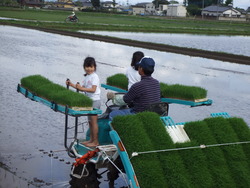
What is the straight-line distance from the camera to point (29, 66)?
19938 millimetres

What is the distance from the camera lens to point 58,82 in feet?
53.1

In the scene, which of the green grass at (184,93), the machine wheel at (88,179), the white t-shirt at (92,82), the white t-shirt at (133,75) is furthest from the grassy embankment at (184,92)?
the machine wheel at (88,179)

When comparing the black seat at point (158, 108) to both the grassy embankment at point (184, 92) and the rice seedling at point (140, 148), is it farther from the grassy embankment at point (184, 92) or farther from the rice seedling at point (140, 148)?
the grassy embankment at point (184, 92)

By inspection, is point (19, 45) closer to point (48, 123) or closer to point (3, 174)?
point (48, 123)

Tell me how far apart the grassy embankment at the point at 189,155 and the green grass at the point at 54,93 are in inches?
27.5

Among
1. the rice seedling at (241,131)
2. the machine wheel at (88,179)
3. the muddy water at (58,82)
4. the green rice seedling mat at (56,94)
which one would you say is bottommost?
the muddy water at (58,82)

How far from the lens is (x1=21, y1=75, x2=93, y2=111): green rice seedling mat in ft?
20.2

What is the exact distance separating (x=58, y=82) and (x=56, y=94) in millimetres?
9699

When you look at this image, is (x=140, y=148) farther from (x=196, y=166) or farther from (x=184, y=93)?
(x=184, y=93)

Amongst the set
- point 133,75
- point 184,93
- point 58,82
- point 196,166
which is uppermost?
point 133,75

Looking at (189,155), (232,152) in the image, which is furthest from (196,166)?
(232,152)

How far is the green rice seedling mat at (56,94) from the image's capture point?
20.2 ft

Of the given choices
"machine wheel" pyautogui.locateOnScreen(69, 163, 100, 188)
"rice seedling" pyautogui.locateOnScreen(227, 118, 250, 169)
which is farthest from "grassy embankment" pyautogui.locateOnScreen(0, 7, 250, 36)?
"rice seedling" pyautogui.locateOnScreen(227, 118, 250, 169)

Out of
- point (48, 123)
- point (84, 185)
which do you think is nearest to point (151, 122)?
point (84, 185)
